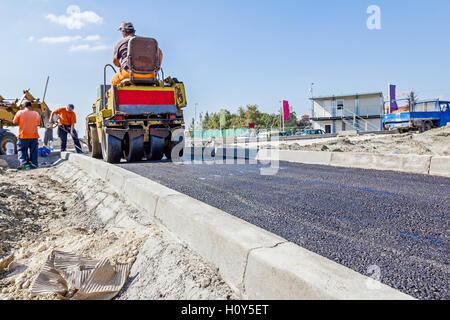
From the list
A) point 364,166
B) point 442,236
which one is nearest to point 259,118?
point 364,166

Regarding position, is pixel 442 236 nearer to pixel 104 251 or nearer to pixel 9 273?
pixel 104 251

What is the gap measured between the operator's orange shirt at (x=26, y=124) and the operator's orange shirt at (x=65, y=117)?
388 cm

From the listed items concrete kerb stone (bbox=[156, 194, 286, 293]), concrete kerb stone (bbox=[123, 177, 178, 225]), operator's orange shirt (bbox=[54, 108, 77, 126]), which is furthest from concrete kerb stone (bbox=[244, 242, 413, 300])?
operator's orange shirt (bbox=[54, 108, 77, 126])

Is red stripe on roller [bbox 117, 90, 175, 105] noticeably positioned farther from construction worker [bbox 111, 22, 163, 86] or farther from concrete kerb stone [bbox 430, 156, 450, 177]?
concrete kerb stone [bbox 430, 156, 450, 177]

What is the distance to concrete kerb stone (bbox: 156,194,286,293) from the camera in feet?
6.78

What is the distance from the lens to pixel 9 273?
277cm

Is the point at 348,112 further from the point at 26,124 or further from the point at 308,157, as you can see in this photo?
the point at 26,124

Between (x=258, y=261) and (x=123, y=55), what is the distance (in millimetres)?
8507

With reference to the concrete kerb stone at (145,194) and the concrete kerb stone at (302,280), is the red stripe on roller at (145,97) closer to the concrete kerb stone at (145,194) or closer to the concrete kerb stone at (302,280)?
the concrete kerb stone at (145,194)

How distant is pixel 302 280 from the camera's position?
160 cm

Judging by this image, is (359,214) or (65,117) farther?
(65,117)

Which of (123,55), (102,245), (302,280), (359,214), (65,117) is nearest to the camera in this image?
(302,280)

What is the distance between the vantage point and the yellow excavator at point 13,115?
14239 millimetres

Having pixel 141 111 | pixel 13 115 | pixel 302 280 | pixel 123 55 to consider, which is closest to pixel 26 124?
pixel 123 55
